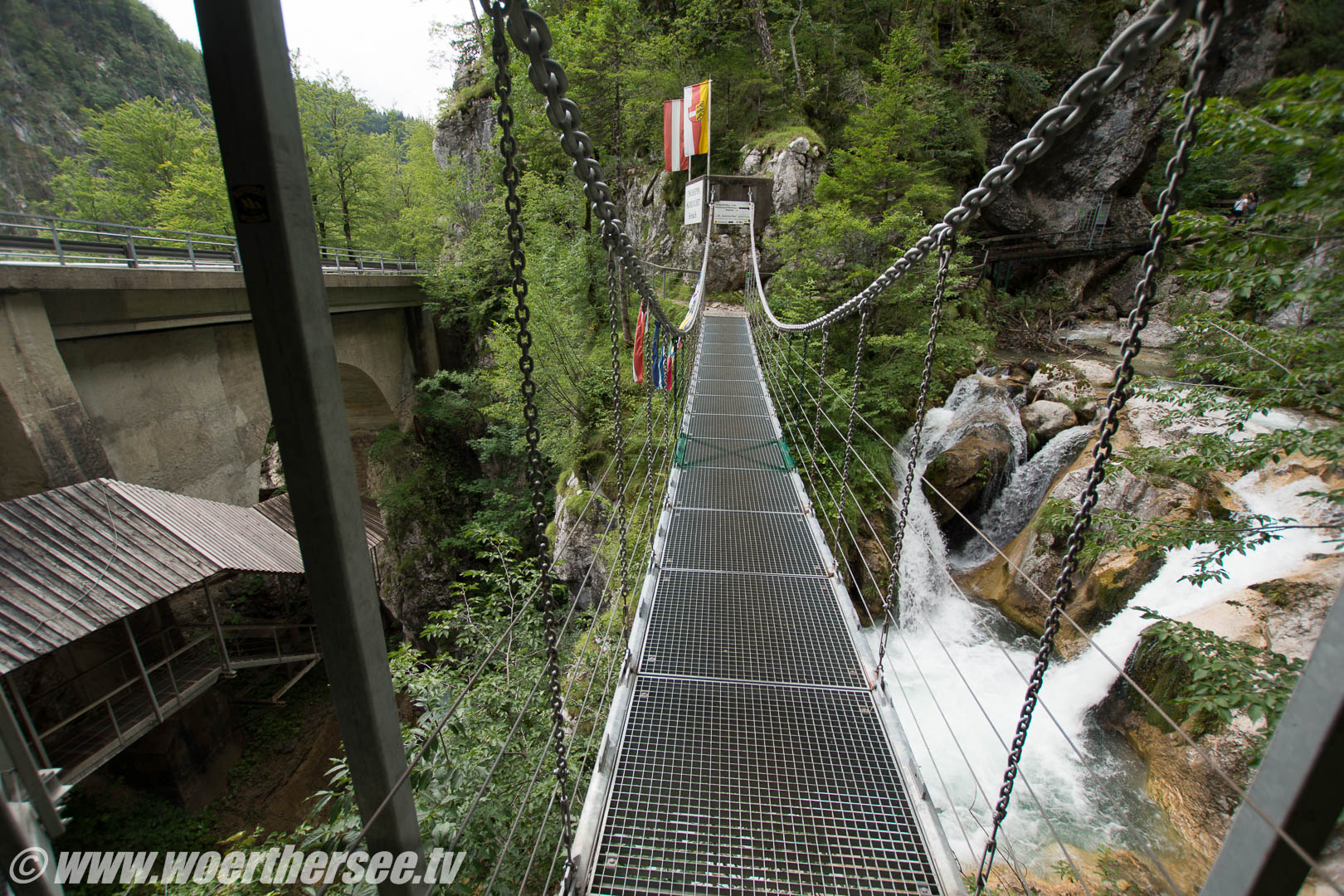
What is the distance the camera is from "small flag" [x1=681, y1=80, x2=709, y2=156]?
1013 centimetres

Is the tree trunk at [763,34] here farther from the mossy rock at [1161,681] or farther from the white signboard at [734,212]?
the mossy rock at [1161,681]

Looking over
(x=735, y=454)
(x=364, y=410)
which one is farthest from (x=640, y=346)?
Answer: (x=364, y=410)

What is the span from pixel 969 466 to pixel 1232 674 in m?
4.85

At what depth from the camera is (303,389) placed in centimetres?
84

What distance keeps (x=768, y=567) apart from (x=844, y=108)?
13.5 metres

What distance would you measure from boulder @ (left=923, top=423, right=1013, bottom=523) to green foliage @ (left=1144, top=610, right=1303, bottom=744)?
432 cm

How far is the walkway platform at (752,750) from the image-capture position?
5.90 ft

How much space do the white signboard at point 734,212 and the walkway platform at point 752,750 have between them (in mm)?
9785

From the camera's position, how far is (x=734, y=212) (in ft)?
39.0

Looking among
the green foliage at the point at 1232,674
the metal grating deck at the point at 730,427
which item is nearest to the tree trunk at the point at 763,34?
the metal grating deck at the point at 730,427

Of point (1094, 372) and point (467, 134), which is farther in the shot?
point (467, 134)

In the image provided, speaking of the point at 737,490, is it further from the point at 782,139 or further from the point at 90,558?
the point at 782,139

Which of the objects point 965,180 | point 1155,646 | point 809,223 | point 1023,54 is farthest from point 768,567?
point 1023,54

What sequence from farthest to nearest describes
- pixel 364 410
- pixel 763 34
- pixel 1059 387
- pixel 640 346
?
pixel 763 34
pixel 364 410
pixel 1059 387
pixel 640 346
